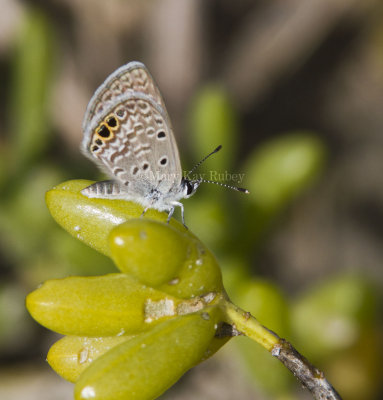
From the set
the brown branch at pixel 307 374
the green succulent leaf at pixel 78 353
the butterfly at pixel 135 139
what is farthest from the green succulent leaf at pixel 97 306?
the butterfly at pixel 135 139

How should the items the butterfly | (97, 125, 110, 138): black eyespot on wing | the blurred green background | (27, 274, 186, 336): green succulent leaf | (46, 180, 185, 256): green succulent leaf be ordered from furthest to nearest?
the blurred green background < (97, 125, 110, 138): black eyespot on wing < the butterfly < (46, 180, 185, 256): green succulent leaf < (27, 274, 186, 336): green succulent leaf

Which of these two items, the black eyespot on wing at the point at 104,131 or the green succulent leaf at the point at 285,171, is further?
the green succulent leaf at the point at 285,171

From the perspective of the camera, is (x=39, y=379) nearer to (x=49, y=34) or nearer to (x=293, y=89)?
(x=49, y=34)

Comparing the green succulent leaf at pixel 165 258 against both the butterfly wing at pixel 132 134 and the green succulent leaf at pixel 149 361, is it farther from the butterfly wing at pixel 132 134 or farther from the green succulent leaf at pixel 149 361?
the butterfly wing at pixel 132 134

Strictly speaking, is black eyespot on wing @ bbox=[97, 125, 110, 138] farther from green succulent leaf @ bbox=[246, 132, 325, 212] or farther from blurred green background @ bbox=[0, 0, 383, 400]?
green succulent leaf @ bbox=[246, 132, 325, 212]

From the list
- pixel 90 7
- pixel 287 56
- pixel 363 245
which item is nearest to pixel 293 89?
pixel 287 56

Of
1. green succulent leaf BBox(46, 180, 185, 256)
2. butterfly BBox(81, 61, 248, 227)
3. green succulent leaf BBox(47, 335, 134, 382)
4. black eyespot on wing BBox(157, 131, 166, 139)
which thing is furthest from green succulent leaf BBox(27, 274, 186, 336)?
black eyespot on wing BBox(157, 131, 166, 139)

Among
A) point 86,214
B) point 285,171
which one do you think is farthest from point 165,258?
point 285,171
